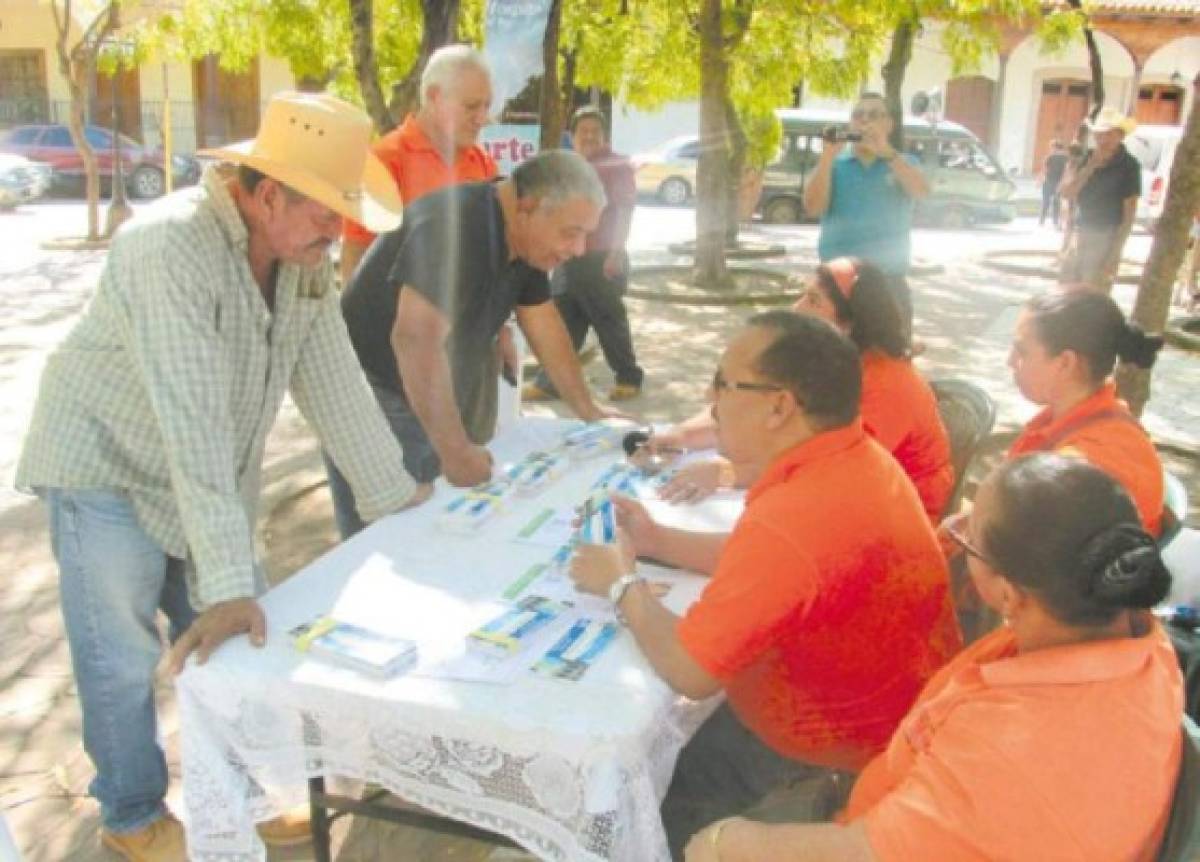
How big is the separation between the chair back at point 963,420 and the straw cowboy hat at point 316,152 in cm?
183

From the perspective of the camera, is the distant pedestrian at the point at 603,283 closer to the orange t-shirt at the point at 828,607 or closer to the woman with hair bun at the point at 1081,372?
the woman with hair bun at the point at 1081,372

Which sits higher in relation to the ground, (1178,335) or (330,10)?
(330,10)

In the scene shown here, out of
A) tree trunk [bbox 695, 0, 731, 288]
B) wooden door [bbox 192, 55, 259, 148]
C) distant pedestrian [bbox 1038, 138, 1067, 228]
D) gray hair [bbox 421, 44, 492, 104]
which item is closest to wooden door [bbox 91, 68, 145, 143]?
wooden door [bbox 192, 55, 259, 148]

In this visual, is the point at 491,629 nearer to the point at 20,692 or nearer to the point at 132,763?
the point at 132,763

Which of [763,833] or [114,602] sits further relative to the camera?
[114,602]

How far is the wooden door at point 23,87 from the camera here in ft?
83.1

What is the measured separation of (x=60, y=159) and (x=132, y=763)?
1996cm

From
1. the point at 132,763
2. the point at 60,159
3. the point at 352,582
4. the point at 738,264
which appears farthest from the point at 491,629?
the point at 60,159

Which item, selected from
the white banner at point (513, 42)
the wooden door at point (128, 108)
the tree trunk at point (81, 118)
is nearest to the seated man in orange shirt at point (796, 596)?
the white banner at point (513, 42)

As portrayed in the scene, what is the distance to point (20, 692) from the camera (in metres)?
3.35

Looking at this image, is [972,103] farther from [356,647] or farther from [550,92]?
[356,647]

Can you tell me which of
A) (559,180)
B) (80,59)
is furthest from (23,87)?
(559,180)

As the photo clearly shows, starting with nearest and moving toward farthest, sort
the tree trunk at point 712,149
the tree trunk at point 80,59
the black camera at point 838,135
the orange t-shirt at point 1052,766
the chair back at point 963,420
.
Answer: the orange t-shirt at point 1052,766 → the chair back at point 963,420 → the black camera at point 838,135 → the tree trunk at point 712,149 → the tree trunk at point 80,59

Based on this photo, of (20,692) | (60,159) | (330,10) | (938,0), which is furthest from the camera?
(60,159)
